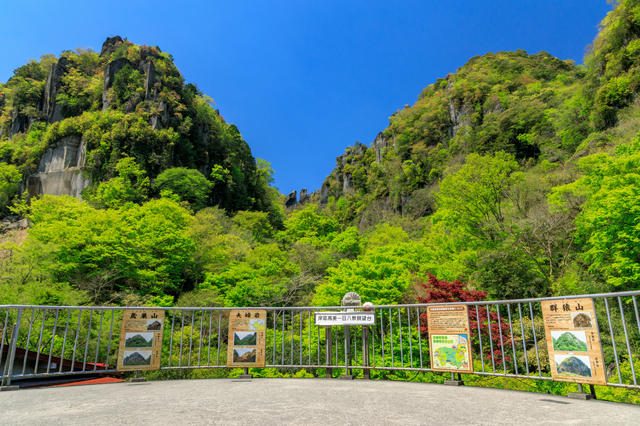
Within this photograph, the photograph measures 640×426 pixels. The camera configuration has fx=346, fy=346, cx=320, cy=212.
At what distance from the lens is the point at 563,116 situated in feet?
96.5

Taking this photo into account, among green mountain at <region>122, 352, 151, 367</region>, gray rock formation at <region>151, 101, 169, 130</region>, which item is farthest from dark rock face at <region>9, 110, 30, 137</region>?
green mountain at <region>122, 352, 151, 367</region>

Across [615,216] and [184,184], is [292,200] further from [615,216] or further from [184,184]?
[615,216]

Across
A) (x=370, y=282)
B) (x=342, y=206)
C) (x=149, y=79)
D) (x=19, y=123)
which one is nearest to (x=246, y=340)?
(x=370, y=282)

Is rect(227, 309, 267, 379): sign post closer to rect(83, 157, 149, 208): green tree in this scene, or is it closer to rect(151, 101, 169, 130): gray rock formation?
rect(83, 157, 149, 208): green tree

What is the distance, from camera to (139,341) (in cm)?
545

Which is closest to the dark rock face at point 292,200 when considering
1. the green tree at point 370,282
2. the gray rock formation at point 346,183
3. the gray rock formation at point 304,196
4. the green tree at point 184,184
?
the gray rock formation at point 304,196

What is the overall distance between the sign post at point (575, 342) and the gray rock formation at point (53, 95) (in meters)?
53.2

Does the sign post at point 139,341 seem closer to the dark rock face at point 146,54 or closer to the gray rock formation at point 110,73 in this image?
the gray rock formation at point 110,73

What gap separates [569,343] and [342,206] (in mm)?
59015

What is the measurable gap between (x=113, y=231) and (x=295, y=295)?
11.1 metres

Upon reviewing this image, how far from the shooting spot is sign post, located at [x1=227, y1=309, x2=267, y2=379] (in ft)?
18.4

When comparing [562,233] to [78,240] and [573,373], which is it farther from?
[78,240]

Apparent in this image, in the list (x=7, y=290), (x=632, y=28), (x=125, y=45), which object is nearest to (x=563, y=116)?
(x=632, y=28)

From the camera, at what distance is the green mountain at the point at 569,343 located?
3.85 m
